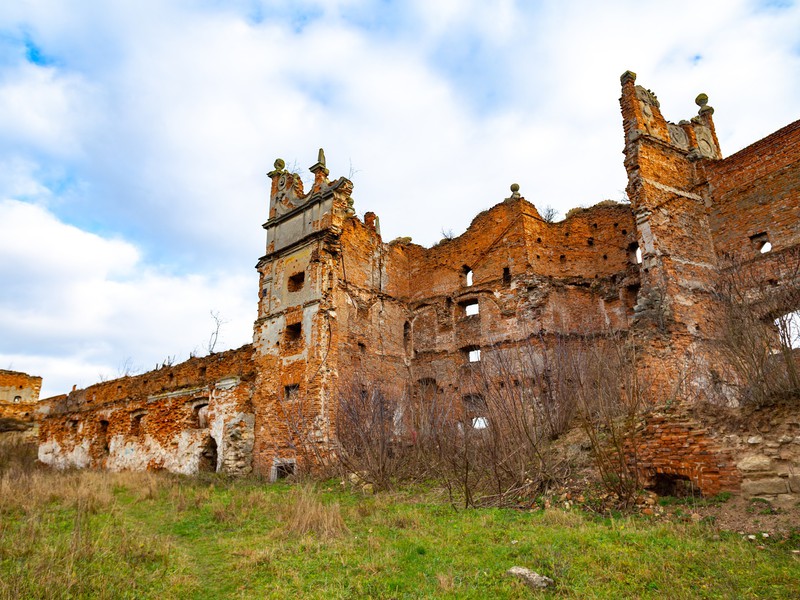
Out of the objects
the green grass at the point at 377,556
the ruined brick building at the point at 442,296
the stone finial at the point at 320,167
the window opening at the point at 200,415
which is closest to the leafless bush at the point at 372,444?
the ruined brick building at the point at 442,296

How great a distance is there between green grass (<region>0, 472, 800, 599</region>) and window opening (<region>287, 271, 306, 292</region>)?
8430 millimetres

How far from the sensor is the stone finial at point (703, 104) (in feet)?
54.9

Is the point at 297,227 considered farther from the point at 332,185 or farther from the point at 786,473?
the point at 786,473

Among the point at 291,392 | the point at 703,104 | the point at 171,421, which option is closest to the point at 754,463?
the point at 291,392

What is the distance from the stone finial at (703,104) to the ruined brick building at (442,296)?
0.23 ft

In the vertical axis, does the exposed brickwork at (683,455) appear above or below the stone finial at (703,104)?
below

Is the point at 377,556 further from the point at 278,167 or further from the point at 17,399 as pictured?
the point at 17,399

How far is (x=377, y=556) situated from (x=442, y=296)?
13.5 meters

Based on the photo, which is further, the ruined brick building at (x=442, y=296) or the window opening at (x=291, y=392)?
the window opening at (x=291, y=392)

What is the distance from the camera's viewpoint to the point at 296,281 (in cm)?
1589

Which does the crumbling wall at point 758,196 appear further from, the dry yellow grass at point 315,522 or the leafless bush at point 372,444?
the dry yellow grass at point 315,522

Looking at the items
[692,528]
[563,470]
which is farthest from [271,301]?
[692,528]

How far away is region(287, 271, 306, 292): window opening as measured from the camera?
51.4 feet

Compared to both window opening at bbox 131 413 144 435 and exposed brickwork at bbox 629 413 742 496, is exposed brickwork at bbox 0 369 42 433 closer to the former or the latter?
window opening at bbox 131 413 144 435
